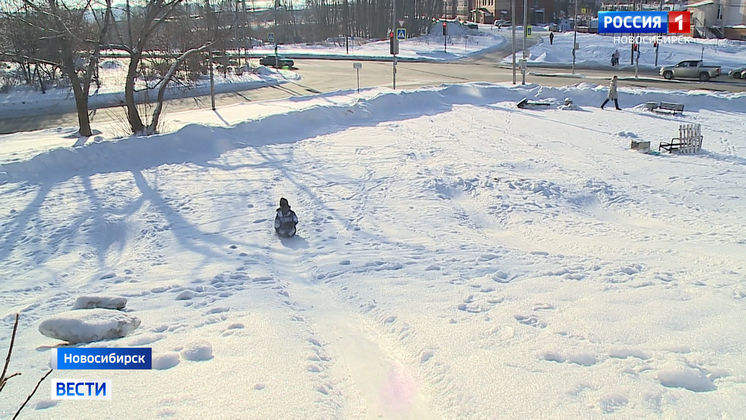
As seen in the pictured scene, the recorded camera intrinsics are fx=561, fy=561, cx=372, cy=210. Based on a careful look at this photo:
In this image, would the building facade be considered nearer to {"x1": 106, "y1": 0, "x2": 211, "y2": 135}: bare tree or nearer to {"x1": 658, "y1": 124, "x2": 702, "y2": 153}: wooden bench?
{"x1": 658, "y1": 124, "x2": 702, "y2": 153}: wooden bench

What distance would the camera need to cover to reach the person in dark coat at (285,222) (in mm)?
9242

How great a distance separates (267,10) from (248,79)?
2442 inches

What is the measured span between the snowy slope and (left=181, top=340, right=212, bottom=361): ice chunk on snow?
0.14 ft

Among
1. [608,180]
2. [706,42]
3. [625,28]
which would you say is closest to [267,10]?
[625,28]

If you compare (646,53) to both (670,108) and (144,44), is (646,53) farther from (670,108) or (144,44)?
(144,44)

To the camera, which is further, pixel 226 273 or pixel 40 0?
pixel 40 0

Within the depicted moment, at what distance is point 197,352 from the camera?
17.2 feet

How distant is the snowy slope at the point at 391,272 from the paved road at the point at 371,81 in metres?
12.7

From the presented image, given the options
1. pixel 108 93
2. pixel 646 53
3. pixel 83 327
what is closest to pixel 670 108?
pixel 83 327

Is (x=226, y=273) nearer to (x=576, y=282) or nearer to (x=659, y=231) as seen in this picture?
(x=576, y=282)

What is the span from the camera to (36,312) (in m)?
6.56

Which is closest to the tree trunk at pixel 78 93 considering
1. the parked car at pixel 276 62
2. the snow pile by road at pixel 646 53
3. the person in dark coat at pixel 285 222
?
the person in dark coat at pixel 285 222
